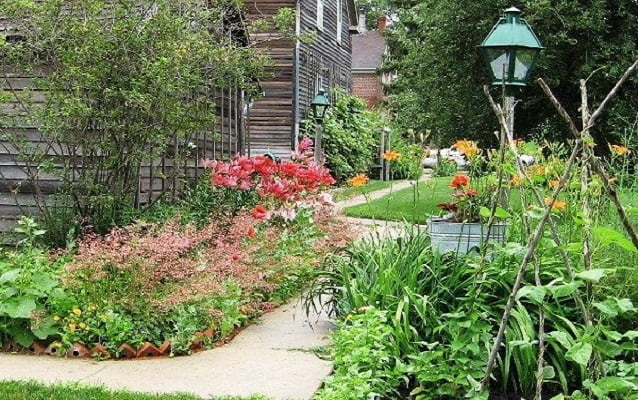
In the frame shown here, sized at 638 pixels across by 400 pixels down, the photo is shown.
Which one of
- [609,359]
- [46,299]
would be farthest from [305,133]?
[609,359]

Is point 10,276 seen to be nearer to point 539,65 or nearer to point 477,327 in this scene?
point 477,327

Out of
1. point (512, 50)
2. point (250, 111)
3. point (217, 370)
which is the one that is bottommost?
point (217, 370)

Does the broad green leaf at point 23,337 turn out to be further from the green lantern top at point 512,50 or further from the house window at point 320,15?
the house window at point 320,15

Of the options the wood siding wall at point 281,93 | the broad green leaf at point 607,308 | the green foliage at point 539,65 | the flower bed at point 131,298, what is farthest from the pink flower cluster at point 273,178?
the wood siding wall at point 281,93

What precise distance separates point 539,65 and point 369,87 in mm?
30004

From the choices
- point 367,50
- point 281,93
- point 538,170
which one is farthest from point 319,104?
point 367,50

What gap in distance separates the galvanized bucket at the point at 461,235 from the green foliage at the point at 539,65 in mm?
7143

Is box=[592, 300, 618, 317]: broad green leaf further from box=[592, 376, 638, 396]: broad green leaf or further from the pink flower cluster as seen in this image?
the pink flower cluster

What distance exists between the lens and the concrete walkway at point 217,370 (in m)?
3.97

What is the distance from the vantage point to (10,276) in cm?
481

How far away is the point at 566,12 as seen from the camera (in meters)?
11.7

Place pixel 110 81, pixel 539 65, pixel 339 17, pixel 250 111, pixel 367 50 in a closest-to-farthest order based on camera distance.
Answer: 1. pixel 110 81
2. pixel 539 65
3. pixel 250 111
4. pixel 339 17
5. pixel 367 50

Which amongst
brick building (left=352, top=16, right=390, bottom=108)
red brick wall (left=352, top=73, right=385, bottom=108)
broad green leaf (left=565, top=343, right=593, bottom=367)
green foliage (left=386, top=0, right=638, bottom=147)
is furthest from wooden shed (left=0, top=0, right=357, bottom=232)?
red brick wall (left=352, top=73, right=385, bottom=108)

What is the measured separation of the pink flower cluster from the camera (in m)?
7.21
